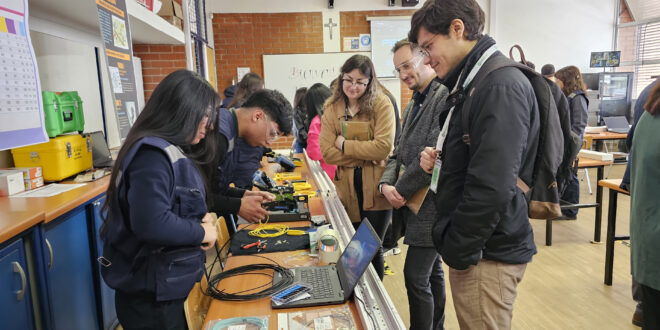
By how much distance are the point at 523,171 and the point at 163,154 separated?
1.06 meters

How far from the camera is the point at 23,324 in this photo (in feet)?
5.47

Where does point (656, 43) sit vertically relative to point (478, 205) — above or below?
above

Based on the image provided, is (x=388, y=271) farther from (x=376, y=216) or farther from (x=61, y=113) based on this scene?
(x=61, y=113)

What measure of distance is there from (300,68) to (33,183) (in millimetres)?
4906

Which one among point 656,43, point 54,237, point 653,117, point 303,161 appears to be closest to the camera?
point 653,117

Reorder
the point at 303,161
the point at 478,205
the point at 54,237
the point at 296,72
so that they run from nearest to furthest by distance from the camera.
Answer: the point at 478,205 → the point at 54,237 → the point at 303,161 → the point at 296,72

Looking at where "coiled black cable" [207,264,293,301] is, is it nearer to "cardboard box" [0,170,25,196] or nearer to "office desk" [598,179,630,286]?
"cardboard box" [0,170,25,196]

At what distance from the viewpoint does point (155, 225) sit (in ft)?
3.74

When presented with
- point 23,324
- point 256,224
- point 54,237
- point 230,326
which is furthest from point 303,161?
point 230,326

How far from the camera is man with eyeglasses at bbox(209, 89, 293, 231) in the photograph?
6.44ft

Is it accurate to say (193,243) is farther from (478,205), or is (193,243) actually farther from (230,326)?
(478,205)

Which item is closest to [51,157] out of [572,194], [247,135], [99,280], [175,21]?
[99,280]

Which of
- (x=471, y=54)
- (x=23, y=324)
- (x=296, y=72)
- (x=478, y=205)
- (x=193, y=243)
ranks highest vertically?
(x=296, y=72)

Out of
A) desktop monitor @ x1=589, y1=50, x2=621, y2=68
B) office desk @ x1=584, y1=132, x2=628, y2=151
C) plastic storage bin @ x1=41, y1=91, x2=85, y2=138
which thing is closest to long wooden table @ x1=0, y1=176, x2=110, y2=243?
plastic storage bin @ x1=41, y1=91, x2=85, y2=138
